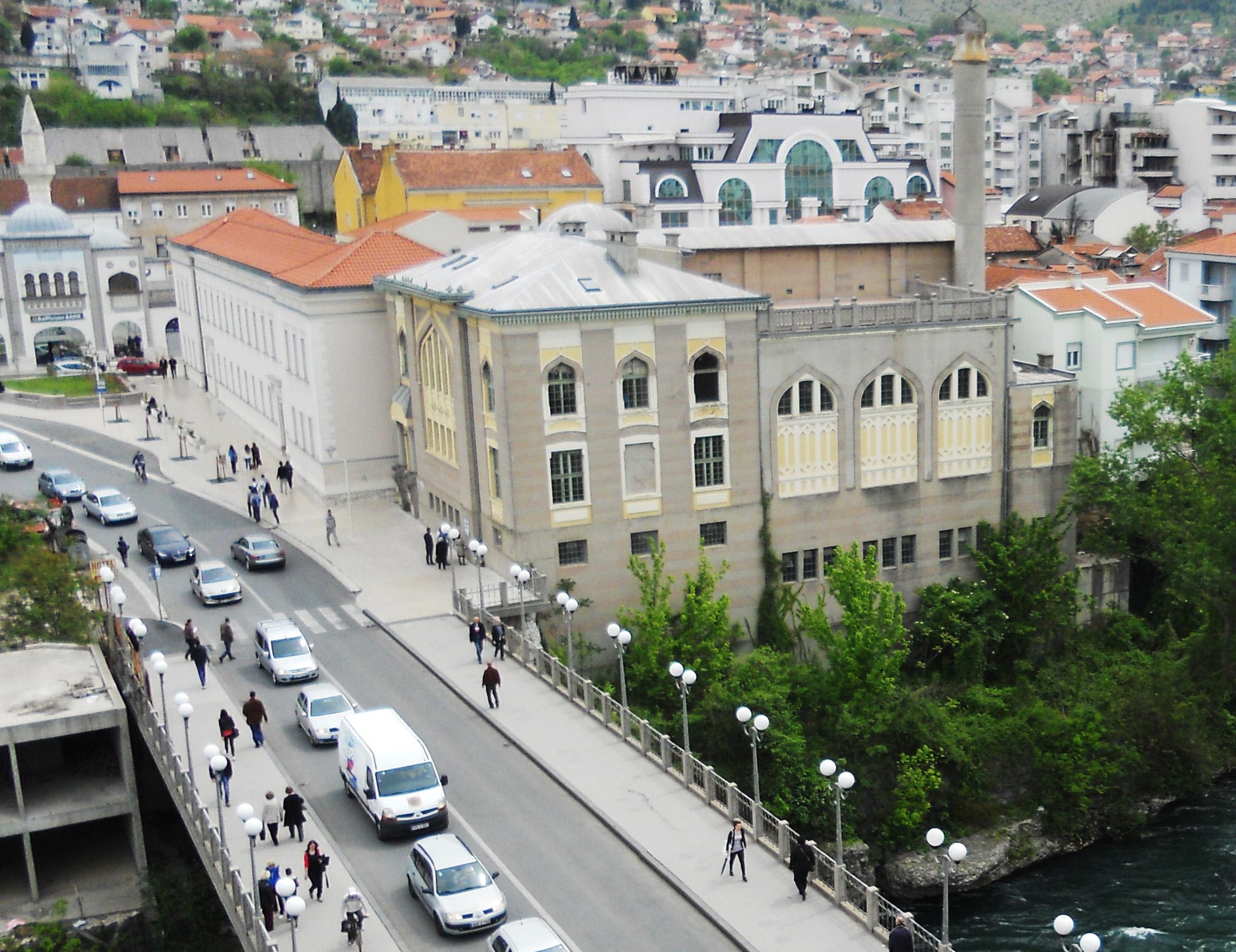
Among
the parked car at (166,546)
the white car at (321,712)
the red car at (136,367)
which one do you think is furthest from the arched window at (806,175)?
the white car at (321,712)

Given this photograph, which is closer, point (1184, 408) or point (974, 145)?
point (1184, 408)

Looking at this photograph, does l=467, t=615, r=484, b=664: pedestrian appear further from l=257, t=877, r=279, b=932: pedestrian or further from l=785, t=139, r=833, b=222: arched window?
l=785, t=139, r=833, b=222: arched window

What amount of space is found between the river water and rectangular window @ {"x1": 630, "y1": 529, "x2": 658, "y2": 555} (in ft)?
45.5

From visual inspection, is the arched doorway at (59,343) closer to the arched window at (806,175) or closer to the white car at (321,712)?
the arched window at (806,175)

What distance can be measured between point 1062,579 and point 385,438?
26.1 m

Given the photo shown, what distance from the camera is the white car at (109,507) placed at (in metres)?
53.6

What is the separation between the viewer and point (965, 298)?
164ft

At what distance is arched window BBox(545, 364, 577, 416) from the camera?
44031 mm

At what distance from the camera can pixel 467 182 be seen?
89.4 meters

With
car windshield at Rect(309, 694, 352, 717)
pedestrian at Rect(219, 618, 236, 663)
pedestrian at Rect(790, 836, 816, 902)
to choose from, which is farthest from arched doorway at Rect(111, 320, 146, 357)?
pedestrian at Rect(790, 836, 816, 902)

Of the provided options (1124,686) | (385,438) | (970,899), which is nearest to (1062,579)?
(1124,686)

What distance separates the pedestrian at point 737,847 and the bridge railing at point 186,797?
8483 mm

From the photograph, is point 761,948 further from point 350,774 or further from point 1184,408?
point 1184,408

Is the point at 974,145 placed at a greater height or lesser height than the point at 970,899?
greater
